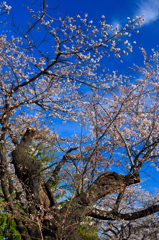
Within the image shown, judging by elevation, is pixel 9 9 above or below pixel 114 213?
above

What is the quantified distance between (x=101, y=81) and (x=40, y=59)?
2.60m

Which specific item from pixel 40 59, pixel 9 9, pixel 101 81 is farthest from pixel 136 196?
pixel 9 9

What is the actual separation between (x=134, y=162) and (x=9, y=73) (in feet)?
19.8

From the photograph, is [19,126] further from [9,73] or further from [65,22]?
[65,22]

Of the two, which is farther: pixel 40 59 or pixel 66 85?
pixel 66 85

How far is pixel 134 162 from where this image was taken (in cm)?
618

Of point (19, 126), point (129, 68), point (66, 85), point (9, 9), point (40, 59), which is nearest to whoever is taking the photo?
point (9, 9)

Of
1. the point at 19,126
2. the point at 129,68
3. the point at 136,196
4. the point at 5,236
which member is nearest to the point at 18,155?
the point at 19,126

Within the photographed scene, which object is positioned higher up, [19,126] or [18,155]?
[19,126]

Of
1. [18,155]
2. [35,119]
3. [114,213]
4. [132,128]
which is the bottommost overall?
[114,213]

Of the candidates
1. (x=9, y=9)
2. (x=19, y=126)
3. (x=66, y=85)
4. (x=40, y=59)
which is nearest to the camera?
(x=9, y=9)

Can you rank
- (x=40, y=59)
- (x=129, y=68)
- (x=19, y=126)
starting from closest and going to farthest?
1. (x=129, y=68)
2. (x=40, y=59)
3. (x=19, y=126)

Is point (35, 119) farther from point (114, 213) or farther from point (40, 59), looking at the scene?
point (114, 213)

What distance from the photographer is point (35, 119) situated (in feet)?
31.1
